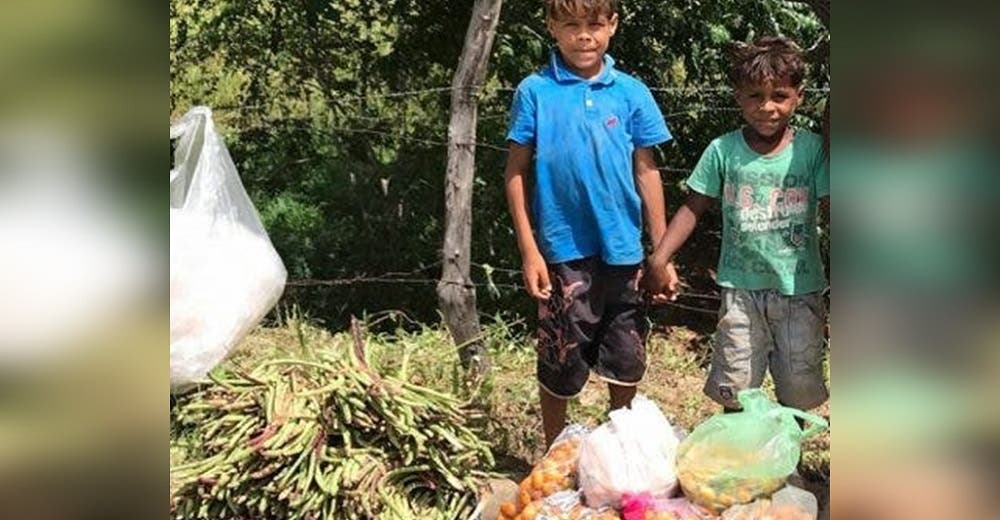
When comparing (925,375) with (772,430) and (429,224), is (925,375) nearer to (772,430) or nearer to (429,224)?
(772,430)

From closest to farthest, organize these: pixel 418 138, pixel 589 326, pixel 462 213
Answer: pixel 589 326 → pixel 462 213 → pixel 418 138

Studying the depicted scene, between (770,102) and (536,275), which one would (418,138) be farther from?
(770,102)

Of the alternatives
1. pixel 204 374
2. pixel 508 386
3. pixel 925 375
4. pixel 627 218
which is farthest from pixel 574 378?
pixel 925 375

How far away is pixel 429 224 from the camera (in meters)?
4.82

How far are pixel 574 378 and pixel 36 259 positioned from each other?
6.25 ft

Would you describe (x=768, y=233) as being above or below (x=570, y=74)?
below

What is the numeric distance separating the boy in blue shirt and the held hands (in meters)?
0.03

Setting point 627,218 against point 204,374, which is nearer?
point 627,218

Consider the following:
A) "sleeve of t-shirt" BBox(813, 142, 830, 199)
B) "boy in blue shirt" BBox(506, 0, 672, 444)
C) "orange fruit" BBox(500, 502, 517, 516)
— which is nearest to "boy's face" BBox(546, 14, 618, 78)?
"boy in blue shirt" BBox(506, 0, 672, 444)

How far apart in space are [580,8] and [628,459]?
1.09 meters

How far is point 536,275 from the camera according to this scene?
2893 millimetres

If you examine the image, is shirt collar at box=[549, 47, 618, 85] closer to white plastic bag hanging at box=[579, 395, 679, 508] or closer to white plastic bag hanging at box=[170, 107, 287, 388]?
white plastic bag hanging at box=[579, 395, 679, 508]

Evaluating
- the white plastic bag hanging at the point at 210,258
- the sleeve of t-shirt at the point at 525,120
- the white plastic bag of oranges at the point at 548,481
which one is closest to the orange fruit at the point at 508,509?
the white plastic bag of oranges at the point at 548,481

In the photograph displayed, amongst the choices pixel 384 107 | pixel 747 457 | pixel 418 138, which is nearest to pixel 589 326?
pixel 747 457
